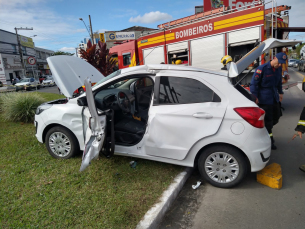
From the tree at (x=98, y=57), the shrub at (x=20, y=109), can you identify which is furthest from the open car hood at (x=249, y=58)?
the tree at (x=98, y=57)

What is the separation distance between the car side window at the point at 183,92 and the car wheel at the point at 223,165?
71 centimetres

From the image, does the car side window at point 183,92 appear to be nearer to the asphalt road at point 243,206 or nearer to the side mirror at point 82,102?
the side mirror at point 82,102

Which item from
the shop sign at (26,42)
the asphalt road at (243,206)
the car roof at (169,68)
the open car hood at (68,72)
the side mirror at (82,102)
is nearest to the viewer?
the asphalt road at (243,206)

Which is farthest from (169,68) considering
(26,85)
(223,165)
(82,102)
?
(26,85)

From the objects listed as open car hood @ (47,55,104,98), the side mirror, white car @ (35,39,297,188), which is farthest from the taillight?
open car hood @ (47,55,104,98)

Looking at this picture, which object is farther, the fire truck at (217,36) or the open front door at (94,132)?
the fire truck at (217,36)

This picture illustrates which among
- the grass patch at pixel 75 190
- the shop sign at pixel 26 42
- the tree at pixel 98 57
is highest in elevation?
the shop sign at pixel 26 42

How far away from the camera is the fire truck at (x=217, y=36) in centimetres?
633

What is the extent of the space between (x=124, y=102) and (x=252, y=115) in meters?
2.11

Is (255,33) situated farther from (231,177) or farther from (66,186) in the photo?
(66,186)

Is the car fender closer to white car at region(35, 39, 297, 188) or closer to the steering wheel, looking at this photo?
white car at region(35, 39, 297, 188)

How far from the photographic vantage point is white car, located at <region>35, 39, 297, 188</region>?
2.93 metres

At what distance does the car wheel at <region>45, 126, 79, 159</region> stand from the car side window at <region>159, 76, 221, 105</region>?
175cm

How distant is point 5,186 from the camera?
10.5ft
